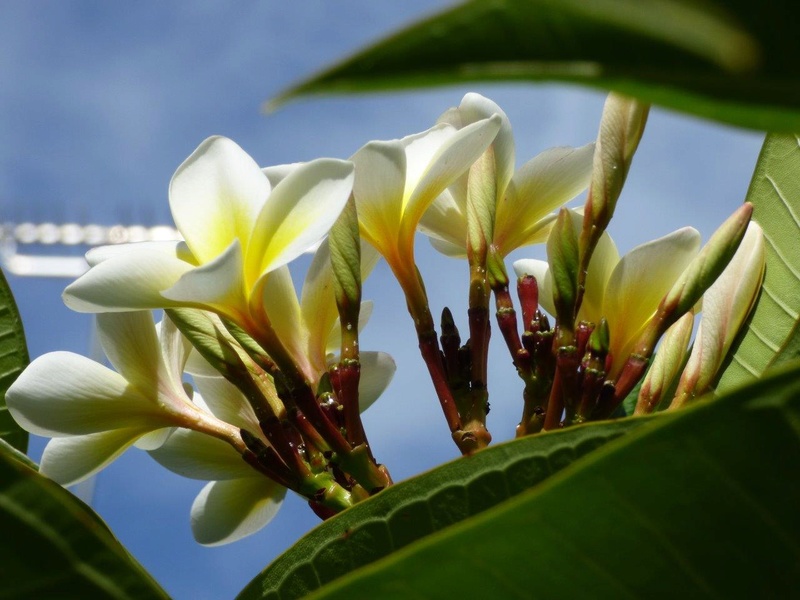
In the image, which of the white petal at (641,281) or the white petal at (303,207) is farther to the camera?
the white petal at (641,281)

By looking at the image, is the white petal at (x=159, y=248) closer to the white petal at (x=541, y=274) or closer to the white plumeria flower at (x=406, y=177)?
the white plumeria flower at (x=406, y=177)

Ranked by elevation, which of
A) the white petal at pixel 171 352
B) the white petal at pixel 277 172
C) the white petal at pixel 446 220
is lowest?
the white petal at pixel 171 352

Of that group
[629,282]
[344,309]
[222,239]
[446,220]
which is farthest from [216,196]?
[629,282]

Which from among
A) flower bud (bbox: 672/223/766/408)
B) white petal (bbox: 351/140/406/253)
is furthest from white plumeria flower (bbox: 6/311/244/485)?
flower bud (bbox: 672/223/766/408)

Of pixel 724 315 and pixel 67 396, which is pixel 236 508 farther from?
pixel 724 315

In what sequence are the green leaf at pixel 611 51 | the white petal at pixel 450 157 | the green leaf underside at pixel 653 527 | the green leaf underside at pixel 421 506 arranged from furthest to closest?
the white petal at pixel 450 157, the green leaf underside at pixel 421 506, the green leaf underside at pixel 653 527, the green leaf at pixel 611 51

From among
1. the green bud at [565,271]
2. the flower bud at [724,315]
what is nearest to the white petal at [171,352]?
the green bud at [565,271]

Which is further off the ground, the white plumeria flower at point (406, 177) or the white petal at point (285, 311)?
the white plumeria flower at point (406, 177)

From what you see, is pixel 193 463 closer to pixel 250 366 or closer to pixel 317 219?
pixel 250 366
